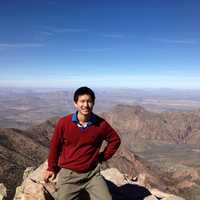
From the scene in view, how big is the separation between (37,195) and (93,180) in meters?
2.83

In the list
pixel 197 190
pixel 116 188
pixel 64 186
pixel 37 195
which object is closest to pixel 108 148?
pixel 64 186

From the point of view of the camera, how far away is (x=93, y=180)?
9.82 metres

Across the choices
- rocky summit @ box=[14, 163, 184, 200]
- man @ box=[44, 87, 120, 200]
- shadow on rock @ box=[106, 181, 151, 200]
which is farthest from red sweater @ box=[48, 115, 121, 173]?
shadow on rock @ box=[106, 181, 151, 200]

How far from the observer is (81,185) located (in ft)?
32.6

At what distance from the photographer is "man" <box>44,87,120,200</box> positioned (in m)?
→ 9.35

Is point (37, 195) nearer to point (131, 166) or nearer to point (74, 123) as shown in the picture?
point (74, 123)

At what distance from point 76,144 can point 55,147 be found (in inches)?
25.9

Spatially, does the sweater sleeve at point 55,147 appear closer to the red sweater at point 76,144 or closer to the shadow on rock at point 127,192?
the red sweater at point 76,144

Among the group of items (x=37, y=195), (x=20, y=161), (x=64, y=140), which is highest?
(x=64, y=140)

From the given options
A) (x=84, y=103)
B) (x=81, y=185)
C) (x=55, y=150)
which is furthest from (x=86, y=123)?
(x=81, y=185)

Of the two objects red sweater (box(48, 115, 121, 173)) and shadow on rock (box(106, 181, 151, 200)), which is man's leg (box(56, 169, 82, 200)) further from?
shadow on rock (box(106, 181, 151, 200))

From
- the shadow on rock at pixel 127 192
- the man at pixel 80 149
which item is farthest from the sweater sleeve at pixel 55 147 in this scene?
the shadow on rock at pixel 127 192

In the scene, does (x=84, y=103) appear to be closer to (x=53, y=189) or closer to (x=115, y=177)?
(x=53, y=189)

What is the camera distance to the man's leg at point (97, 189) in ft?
31.7
